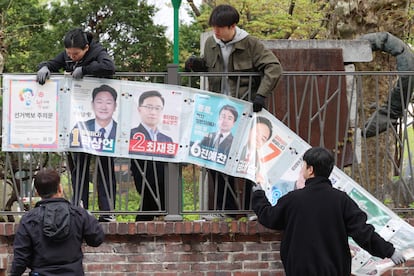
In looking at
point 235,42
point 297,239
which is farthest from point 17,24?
Answer: point 297,239

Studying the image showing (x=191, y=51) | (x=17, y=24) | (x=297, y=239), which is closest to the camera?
(x=297, y=239)

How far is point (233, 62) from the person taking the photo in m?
7.68

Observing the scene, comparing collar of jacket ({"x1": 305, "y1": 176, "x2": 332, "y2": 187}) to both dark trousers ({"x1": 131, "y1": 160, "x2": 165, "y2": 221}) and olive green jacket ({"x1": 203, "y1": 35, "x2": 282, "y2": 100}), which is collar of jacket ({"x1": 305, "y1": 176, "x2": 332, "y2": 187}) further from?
dark trousers ({"x1": 131, "y1": 160, "x2": 165, "y2": 221})

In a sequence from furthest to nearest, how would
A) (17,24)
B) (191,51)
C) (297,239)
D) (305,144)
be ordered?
(191,51)
(17,24)
(305,144)
(297,239)

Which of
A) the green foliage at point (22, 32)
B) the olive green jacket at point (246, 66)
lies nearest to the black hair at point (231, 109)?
the olive green jacket at point (246, 66)

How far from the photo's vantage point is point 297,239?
236 inches

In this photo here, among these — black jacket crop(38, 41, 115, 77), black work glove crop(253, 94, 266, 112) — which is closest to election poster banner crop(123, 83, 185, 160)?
black jacket crop(38, 41, 115, 77)

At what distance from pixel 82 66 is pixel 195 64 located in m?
1.05

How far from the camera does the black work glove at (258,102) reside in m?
7.39

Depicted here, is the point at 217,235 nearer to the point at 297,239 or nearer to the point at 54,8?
the point at 297,239

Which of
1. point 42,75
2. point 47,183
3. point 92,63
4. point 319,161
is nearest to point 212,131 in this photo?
point 92,63

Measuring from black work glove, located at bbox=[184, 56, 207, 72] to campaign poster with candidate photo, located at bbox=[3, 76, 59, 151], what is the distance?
1.23m

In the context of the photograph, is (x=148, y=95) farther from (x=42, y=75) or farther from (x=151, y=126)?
(x=42, y=75)

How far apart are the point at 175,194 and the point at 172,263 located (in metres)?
0.63
